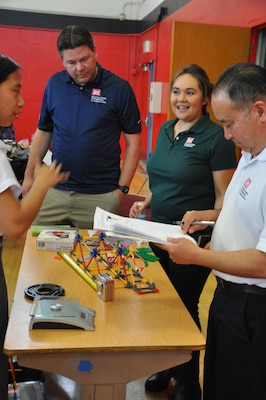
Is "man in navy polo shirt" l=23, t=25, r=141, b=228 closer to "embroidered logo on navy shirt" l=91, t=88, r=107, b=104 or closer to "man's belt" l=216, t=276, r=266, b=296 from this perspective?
"embroidered logo on navy shirt" l=91, t=88, r=107, b=104

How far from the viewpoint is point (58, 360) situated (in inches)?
47.4

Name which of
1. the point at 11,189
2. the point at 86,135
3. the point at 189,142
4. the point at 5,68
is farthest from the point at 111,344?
the point at 86,135

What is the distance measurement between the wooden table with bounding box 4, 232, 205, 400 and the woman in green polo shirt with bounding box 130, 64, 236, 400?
549 millimetres

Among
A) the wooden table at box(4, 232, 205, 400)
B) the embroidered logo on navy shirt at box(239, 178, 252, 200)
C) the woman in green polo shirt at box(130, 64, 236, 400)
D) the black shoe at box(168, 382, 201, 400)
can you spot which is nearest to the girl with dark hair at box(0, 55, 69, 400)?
the wooden table at box(4, 232, 205, 400)

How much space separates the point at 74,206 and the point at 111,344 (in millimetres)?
1308

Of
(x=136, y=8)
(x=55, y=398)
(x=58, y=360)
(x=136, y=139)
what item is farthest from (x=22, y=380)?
(x=136, y=8)

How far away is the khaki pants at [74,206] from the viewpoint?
2.41 m

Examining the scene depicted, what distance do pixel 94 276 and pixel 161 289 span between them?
0.88 feet

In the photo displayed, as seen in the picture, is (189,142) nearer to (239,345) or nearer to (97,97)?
(97,97)

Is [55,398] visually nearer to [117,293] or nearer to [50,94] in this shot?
[117,293]

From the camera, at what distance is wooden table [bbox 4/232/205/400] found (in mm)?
1186

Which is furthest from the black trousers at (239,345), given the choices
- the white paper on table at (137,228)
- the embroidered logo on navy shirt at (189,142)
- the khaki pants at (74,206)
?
the khaki pants at (74,206)

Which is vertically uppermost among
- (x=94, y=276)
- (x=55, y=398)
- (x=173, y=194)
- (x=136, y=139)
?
(x=136, y=139)

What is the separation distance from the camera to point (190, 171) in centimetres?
187
